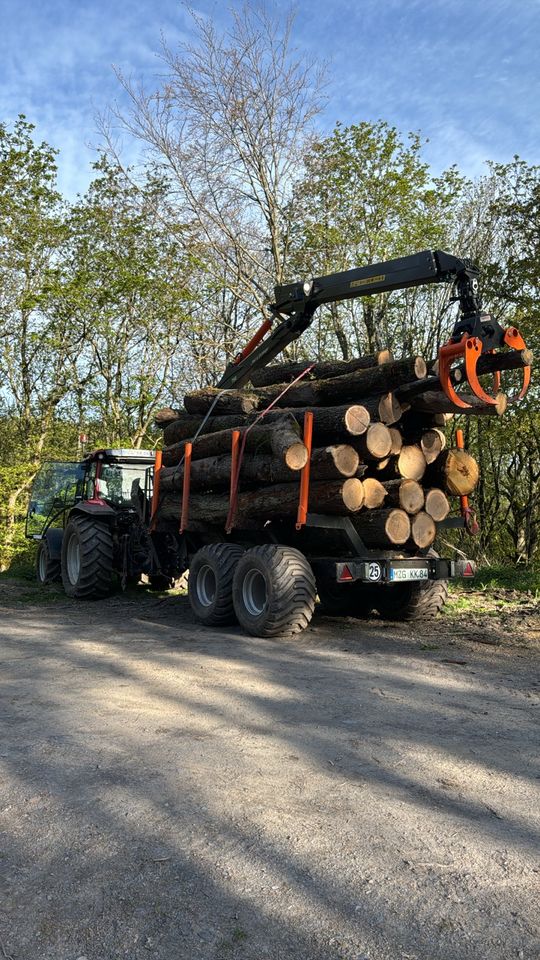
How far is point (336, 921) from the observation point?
2.32 meters

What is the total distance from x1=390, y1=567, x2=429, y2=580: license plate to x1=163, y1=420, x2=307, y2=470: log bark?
1626mm

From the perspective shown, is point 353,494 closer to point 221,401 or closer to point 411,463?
point 411,463

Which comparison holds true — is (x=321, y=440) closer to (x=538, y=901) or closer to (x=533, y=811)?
(x=533, y=811)

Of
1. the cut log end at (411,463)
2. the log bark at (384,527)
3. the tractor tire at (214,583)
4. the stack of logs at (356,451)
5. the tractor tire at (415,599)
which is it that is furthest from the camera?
the tractor tire at (415,599)

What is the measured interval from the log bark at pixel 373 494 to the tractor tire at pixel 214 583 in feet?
5.97

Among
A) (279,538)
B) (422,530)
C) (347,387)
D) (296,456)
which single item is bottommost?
(279,538)

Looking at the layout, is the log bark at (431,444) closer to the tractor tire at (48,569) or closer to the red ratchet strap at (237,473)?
the red ratchet strap at (237,473)

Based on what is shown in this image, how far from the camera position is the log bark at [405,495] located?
27.2 ft

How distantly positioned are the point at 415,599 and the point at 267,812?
6.42 m

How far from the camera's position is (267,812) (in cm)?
314

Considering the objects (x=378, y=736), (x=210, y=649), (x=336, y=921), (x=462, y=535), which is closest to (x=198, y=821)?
(x=336, y=921)

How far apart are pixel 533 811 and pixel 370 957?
142cm

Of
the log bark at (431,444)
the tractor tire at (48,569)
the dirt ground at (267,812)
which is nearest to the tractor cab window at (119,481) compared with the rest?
the tractor tire at (48,569)

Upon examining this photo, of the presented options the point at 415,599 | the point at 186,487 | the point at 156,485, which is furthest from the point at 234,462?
the point at 415,599
